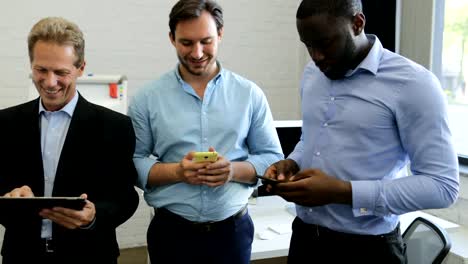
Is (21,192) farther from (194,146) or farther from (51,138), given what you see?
(194,146)

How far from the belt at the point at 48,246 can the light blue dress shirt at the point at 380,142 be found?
2.62ft

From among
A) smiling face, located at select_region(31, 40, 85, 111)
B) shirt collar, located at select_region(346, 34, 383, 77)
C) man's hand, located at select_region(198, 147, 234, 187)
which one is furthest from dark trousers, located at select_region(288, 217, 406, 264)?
smiling face, located at select_region(31, 40, 85, 111)

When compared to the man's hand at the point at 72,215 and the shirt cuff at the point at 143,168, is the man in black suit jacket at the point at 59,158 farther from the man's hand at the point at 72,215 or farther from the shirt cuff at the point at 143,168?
the shirt cuff at the point at 143,168

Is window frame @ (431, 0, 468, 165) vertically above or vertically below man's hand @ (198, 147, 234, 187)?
above

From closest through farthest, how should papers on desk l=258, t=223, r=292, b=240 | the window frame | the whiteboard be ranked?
1. papers on desk l=258, t=223, r=292, b=240
2. the whiteboard
3. the window frame

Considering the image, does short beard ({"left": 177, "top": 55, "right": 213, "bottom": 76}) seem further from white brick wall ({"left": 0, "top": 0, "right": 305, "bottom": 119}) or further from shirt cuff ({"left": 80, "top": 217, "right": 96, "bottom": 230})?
white brick wall ({"left": 0, "top": 0, "right": 305, "bottom": 119})

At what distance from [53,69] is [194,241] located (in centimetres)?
79

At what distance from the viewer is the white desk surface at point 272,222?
2115 millimetres

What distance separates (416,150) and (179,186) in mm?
869

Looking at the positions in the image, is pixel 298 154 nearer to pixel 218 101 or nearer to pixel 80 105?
pixel 218 101

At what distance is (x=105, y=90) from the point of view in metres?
2.89

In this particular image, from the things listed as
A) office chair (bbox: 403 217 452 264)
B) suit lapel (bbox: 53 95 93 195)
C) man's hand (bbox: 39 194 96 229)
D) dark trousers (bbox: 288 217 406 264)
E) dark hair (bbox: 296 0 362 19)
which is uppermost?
dark hair (bbox: 296 0 362 19)

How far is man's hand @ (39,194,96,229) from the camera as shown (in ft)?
4.24

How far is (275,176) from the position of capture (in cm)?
155
